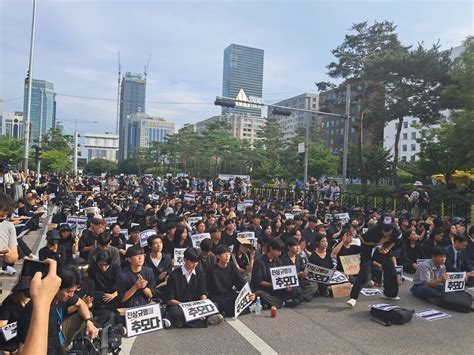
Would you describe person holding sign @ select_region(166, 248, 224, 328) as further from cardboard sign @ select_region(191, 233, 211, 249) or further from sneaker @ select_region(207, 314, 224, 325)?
cardboard sign @ select_region(191, 233, 211, 249)

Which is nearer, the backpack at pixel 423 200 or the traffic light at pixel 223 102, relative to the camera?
the backpack at pixel 423 200

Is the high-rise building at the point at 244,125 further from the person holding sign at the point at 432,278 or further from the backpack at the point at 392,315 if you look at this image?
the backpack at the point at 392,315

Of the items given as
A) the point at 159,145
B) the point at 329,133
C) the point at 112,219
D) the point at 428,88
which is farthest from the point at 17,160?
the point at 329,133

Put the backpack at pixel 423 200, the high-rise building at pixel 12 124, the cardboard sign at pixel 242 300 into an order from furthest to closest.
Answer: the high-rise building at pixel 12 124 → the backpack at pixel 423 200 → the cardboard sign at pixel 242 300

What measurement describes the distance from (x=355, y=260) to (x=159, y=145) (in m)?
70.1

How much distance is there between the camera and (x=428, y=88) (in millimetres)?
23688

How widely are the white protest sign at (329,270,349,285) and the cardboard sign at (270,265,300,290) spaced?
1.01 metres

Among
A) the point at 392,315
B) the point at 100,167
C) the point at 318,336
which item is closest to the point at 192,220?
the point at 318,336

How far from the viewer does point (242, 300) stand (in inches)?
255

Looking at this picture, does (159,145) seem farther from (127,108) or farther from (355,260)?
(355,260)

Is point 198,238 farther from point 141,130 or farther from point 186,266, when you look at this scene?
point 141,130

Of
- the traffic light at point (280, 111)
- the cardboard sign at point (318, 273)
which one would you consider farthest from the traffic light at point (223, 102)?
the cardboard sign at point (318, 273)

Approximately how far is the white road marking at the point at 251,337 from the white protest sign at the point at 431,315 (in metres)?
2.97

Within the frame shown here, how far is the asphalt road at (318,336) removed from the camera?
17.4 feet
